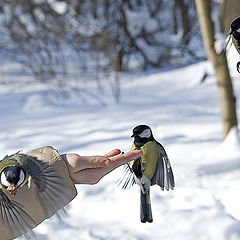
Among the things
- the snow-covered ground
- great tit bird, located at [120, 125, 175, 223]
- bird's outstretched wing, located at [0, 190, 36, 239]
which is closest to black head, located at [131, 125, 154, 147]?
great tit bird, located at [120, 125, 175, 223]

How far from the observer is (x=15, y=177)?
32.2 inches

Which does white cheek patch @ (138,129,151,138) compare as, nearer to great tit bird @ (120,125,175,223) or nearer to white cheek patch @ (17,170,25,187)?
great tit bird @ (120,125,175,223)

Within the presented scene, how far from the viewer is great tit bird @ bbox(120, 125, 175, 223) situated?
775 mm

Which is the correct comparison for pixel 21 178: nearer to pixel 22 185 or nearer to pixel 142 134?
pixel 22 185

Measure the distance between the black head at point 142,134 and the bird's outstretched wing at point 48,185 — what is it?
0.22 m

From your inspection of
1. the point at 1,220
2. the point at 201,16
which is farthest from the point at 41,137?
the point at 1,220

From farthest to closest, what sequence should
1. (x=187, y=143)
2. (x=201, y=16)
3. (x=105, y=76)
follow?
(x=105, y=76) → (x=187, y=143) → (x=201, y=16)

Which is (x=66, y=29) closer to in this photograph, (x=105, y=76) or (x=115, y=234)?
(x=105, y=76)

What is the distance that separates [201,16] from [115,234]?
154cm

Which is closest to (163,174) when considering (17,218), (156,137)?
(17,218)

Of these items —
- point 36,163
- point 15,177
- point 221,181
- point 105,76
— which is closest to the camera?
point 15,177

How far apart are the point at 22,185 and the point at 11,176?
61 mm

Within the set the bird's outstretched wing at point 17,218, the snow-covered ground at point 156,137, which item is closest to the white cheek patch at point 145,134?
the bird's outstretched wing at point 17,218

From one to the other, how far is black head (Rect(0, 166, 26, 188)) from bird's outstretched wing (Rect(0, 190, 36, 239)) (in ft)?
0.27
